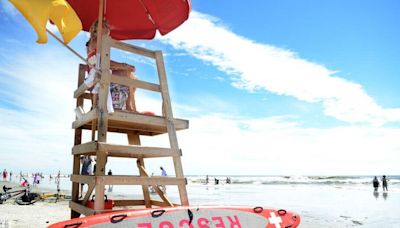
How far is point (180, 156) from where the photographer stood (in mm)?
4551

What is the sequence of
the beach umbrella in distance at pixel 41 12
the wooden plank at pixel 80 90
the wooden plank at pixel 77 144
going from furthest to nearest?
the wooden plank at pixel 77 144
the wooden plank at pixel 80 90
the beach umbrella in distance at pixel 41 12

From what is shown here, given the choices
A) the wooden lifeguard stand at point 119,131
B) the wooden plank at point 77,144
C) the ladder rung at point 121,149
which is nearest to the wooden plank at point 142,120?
the wooden lifeguard stand at point 119,131

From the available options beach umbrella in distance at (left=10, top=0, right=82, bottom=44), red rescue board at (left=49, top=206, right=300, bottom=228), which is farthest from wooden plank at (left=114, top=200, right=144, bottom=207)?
beach umbrella in distance at (left=10, top=0, right=82, bottom=44)

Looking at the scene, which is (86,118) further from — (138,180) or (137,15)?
(137,15)

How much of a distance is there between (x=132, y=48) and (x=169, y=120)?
1124 millimetres

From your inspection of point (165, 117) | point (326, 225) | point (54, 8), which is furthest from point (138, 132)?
point (326, 225)

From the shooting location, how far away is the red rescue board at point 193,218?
3514 mm

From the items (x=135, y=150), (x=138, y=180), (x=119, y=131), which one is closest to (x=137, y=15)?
(x=119, y=131)

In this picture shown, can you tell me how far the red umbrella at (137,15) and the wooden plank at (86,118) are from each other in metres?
1.51

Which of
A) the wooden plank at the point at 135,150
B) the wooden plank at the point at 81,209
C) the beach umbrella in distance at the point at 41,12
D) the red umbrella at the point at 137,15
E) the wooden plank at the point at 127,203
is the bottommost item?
the wooden plank at the point at 127,203

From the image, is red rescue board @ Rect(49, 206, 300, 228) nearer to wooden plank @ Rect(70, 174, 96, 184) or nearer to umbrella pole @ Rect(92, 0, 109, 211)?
umbrella pole @ Rect(92, 0, 109, 211)

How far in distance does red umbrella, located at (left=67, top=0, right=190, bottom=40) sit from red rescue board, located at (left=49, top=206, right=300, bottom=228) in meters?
2.74

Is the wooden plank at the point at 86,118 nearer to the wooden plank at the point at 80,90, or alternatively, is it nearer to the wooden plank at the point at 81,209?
the wooden plank at the point at 80,90

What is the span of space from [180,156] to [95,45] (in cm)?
196
